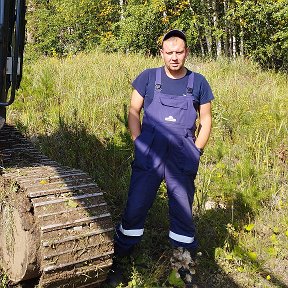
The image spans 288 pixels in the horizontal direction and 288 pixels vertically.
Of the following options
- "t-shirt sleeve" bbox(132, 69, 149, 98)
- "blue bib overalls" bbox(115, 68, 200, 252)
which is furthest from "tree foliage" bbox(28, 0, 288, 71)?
"blue bib overalls" bbox(115, 68, 200, 252)

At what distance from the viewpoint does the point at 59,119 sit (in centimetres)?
586

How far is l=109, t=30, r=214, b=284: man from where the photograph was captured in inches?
124

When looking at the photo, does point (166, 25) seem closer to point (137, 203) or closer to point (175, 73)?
point (175, 73)

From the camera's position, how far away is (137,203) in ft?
10.7

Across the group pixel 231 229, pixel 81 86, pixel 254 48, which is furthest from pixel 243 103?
pixel 254 48

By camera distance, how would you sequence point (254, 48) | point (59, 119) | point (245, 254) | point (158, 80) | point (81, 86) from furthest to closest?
point (254, 48) < point (81, 86) < point (59, 119) < point (245, 254) < point (158, 80)

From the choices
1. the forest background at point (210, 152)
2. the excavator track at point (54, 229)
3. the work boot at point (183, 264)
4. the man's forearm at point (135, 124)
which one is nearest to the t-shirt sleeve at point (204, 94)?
the man's forearm at point (135, 124)

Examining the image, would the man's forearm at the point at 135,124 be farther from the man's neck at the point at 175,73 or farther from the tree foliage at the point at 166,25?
the tree foliage at the point at 166,25

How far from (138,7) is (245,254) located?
14.1 metres

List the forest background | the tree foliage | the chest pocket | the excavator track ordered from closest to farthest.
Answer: the excavator track, the chest pocket, the forest background, the tree foliage

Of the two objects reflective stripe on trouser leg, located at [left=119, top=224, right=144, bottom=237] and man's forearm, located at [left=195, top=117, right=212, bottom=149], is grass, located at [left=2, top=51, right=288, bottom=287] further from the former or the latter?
man's forearm, located at [left=195, top=117, right=212, bottom=149]

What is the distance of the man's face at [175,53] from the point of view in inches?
124

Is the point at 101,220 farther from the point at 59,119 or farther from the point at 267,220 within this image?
the point at 59,119

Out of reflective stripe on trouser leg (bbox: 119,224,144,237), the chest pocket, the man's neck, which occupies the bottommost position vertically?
reflective stripe on trouser leg (bbox: 119,224,144,237)
